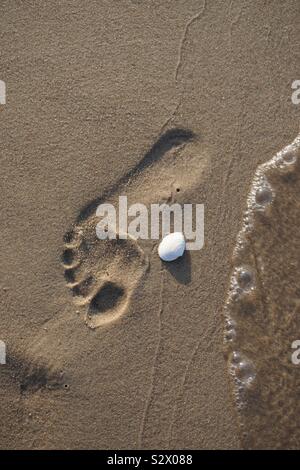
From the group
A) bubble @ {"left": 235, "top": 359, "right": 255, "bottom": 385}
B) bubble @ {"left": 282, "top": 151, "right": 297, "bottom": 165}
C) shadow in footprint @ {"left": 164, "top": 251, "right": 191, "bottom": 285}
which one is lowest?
bubble @ {"left": 235, "top": 359, "right": 255, "bottom": 385}

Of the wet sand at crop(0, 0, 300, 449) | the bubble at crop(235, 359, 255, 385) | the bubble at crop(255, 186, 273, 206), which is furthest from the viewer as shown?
the bubble at crop(255, 186, 273, 206)

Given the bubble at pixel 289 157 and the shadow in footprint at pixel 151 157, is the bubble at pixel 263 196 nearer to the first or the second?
the bubble at pixel 289 157

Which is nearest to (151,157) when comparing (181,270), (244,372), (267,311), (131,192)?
(131,192)

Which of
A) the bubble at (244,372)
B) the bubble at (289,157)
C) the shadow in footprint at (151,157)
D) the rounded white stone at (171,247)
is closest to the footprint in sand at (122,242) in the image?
the shadow in footprint at (151,157)

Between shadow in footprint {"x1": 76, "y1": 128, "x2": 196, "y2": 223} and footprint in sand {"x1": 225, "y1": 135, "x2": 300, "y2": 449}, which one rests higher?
shadow in footprint {"x1": 76, "y1": 128, "x2": 196, "y2": 223}

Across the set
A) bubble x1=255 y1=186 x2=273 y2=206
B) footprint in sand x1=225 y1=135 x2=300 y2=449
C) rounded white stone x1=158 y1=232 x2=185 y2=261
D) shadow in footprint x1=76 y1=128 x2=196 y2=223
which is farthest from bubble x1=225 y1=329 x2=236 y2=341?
shadow in footprint x1=76 y1=128 x2=196 y2=223

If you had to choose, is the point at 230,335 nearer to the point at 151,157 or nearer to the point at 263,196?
the point at 263,196

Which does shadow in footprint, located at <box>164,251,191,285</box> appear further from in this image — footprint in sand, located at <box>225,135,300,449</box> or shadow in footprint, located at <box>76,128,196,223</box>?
shadow in footprint, located at <box>76,128,196,223</box>
